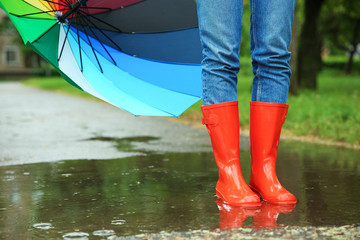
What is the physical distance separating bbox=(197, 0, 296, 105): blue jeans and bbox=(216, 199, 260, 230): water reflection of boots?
634 mm

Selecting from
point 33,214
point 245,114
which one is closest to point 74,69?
point 33,214

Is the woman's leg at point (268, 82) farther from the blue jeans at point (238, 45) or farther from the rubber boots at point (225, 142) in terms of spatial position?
the rubber boots at point (225, 142)

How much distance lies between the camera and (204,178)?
402cm

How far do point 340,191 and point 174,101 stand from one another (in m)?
1.45

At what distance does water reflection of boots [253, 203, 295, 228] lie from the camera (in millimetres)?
2652

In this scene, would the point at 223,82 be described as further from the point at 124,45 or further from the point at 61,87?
the point at 61,87

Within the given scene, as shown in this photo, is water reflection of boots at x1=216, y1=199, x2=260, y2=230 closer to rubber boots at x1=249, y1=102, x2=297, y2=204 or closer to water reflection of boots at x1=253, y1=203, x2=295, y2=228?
water reflection of boots at x1=253, y1=203, x2=295, y2=228

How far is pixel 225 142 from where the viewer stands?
3.27 metres

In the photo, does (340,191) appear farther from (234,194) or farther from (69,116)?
(69,116)

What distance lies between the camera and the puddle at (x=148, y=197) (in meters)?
2.68

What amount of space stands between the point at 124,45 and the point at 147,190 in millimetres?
1546

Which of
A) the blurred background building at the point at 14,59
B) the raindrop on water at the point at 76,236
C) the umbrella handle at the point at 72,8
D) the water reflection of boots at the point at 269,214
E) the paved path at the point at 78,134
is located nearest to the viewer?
the raindrop on water at the point at 76,236

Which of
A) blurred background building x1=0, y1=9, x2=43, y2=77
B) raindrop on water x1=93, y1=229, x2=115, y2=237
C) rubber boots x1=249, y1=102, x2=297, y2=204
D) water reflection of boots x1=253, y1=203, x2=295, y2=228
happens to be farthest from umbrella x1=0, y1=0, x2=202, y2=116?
blurred background building x1=0, y1=9, x2=43, y2=77

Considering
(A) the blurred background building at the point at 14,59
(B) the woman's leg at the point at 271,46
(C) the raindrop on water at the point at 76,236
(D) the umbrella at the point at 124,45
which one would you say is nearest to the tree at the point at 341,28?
(D) the umbrella at the point at 124,45
